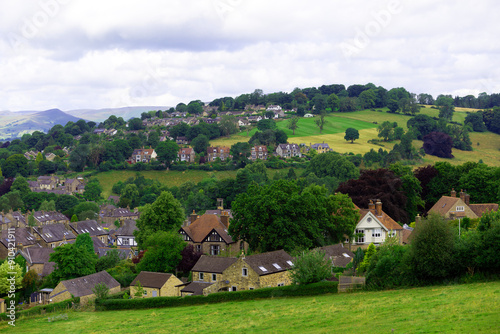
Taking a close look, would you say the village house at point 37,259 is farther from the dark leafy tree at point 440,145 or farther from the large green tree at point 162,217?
the dark leafy tree at point 440,145

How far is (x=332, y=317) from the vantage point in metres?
26.1

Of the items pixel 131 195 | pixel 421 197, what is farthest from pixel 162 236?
pixel 131 195

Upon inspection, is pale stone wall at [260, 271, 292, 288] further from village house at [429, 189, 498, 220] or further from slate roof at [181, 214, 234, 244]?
village house at [429, 189, 498, 220]

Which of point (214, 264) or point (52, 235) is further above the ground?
point (214, 264)

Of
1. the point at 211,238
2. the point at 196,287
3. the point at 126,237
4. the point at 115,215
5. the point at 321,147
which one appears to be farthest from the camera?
the point at 321,147

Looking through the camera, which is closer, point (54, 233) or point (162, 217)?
point (162, 217)

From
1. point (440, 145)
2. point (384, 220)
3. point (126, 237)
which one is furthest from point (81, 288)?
point (440, 145)

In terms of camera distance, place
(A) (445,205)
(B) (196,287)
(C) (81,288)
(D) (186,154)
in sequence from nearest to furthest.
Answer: (B) (196,287)
(C) (81,288)
(A) (445,205)
(D) (186,154)

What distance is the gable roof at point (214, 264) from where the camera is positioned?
4116 cm

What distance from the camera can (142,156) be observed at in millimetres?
137875

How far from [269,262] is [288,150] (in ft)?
300

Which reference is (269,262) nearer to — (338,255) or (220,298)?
(220,298)

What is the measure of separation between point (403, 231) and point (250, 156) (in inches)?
3059

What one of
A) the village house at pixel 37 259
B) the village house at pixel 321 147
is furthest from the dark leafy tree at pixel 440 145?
the village house at pixel 37 259
